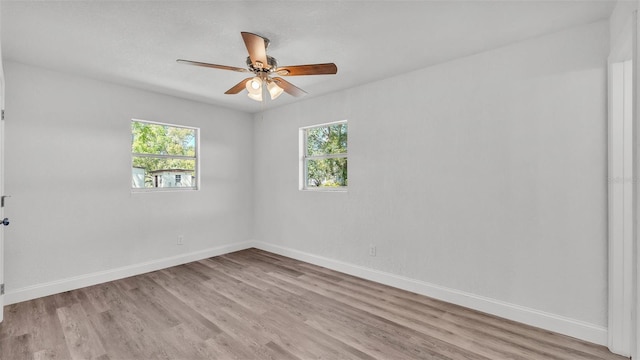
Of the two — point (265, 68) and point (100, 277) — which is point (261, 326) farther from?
point (100, 277)

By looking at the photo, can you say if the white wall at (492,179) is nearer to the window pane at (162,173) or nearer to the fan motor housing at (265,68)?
the fan motor housing at (265,68)

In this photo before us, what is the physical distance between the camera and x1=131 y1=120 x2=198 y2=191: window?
12.6 ft

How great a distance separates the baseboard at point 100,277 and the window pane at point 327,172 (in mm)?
1899

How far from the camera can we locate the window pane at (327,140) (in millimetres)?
3998

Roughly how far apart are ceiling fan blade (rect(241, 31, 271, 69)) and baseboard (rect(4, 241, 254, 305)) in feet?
10.3

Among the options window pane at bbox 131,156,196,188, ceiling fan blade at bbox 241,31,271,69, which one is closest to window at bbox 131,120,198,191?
window pane at bbox 131,156,196,188

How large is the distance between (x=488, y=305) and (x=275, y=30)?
3.09 m

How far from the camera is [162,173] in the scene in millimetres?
4094

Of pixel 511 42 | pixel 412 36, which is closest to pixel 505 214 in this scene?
pixel 511 42

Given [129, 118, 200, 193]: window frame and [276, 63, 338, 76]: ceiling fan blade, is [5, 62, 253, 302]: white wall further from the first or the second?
[276, 63, 338, 76]: ceiling fan blade

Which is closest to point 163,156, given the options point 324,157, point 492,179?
point 324,157

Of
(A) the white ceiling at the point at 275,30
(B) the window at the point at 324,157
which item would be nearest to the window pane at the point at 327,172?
(B) the window at the point at 324,157

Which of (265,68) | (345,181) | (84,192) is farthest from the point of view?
(345,181)

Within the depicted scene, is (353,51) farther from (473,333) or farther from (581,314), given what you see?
(581,314)
